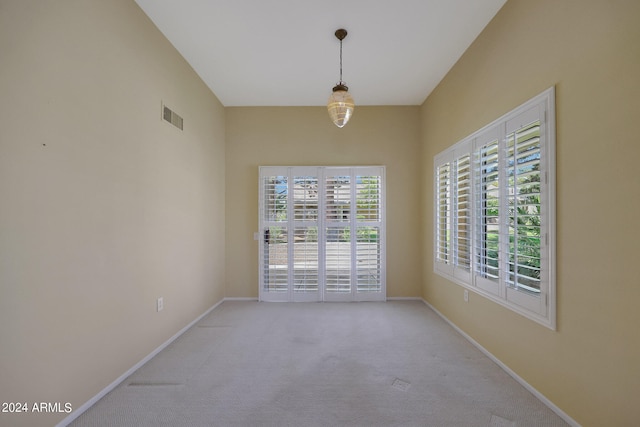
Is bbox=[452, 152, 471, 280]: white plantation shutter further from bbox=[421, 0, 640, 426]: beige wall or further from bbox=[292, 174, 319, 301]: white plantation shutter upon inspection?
bbox=[292, 174, 319, 301]: white plantation shutter

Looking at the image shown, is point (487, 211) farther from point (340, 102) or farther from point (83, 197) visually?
point (83, 197)

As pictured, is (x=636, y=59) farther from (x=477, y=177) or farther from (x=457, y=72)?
(x=457, y=72)

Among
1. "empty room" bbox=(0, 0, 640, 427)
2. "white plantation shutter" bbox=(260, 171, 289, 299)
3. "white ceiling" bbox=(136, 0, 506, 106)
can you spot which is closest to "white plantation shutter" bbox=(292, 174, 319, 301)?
"white plantation shutter" bbox=(260, 171, 289, 299)

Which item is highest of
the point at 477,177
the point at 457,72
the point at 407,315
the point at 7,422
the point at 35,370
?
the point at 457,72

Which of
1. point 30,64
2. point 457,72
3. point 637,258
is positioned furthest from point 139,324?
point 457,72

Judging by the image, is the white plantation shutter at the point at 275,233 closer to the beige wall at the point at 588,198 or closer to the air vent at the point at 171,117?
the air vent at the point at 171,117

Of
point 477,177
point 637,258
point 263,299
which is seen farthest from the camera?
point 263,299

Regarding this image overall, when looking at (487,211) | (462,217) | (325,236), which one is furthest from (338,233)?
(487,211)

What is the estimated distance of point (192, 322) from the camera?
315 cm

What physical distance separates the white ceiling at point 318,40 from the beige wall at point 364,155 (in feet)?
1.54

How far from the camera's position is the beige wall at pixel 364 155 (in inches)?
162

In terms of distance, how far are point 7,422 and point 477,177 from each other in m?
3.53

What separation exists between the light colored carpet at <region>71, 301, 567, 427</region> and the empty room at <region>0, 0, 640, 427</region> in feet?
0.06

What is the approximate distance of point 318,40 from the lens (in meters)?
2.60
